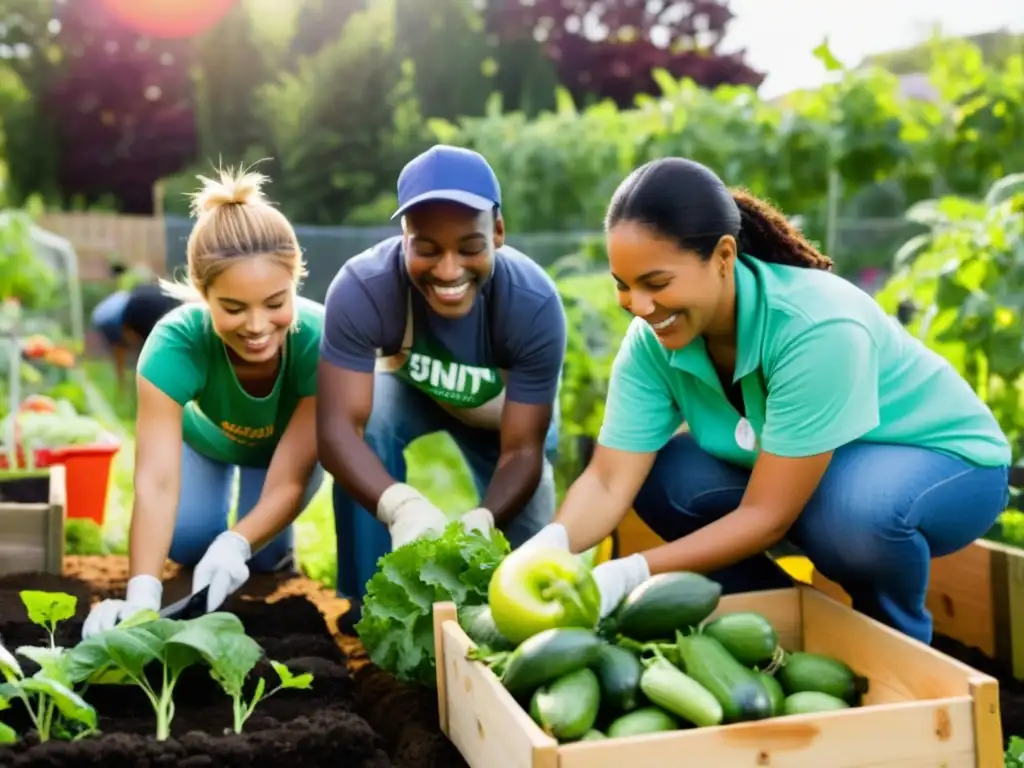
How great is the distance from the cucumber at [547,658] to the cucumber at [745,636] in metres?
0.29

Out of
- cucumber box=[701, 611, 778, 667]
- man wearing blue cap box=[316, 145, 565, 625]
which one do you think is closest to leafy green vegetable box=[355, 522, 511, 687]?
man wearing blue cap box=[316, 145, 565, 625]

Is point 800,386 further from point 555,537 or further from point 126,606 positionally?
point 126,606

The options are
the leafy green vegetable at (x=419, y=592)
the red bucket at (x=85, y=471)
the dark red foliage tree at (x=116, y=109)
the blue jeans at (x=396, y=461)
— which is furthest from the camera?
the dark red foliage tree at (x=116, y=109)

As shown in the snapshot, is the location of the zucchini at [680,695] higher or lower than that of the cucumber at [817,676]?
higher

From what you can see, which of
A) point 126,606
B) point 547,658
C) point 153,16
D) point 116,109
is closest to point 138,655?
point 126,606

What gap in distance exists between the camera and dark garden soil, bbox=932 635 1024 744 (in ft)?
9.06

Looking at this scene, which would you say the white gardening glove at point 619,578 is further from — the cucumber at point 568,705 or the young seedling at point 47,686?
the young seedling at point 47,686

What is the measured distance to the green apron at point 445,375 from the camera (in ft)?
11.7

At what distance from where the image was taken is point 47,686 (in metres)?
2.26

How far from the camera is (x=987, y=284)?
4.46m

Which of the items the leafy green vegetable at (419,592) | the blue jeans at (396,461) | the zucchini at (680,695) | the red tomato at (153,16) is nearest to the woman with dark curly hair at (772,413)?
the leafy green vegetable at (419,592)

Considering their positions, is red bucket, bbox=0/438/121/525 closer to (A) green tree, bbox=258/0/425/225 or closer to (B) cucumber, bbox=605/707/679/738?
(B) cucumber, bbox=605/707/679/738

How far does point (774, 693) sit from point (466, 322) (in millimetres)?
1536

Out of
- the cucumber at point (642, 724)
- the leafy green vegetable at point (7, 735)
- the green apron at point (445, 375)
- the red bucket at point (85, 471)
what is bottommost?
the red bucket at point (85, 471)
